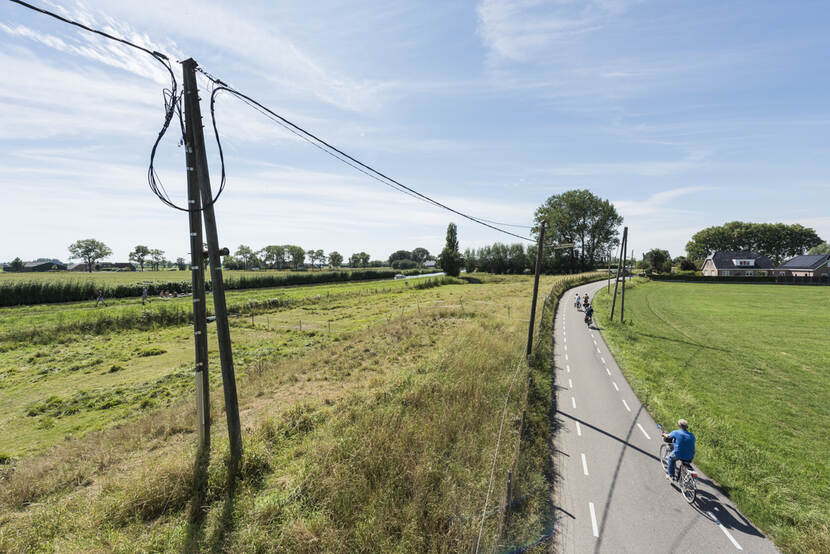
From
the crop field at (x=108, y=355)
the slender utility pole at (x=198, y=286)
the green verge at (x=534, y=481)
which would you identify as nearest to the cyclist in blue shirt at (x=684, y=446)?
the green verge at (x=534, y=481)

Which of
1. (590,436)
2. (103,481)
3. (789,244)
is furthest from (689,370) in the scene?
(789,244)

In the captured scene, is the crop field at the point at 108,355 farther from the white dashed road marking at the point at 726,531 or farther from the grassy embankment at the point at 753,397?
the grassy embankment at the point at 753,397

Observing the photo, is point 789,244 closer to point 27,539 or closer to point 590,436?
point 590,436

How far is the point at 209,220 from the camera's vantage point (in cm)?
723

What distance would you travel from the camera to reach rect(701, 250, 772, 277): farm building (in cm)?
8638

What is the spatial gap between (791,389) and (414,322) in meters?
21.4

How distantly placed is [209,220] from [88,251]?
193m

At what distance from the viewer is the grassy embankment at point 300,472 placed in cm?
584

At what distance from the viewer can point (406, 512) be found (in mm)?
6316

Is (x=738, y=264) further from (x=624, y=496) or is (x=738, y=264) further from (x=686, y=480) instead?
(x=624, y=496)

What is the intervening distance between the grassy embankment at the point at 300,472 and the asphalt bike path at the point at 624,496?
174 cm

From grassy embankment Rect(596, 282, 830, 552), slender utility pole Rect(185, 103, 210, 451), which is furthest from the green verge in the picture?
slender utility pole Rect(185, 103, 210, 451)

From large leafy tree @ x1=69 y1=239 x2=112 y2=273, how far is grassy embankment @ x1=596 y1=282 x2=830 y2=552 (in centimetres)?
19268

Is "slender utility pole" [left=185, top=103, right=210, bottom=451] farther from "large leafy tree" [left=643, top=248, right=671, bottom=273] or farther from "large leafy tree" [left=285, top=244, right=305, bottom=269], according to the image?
"large leafy tree" [left=285, top=244, right=305, bottom=269]
